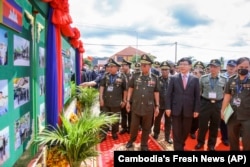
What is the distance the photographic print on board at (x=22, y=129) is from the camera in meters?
2.84

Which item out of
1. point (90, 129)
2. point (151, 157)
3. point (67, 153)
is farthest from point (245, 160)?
point (67, 153)

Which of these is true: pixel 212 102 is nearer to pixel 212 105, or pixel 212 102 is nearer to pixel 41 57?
pixel 212 105

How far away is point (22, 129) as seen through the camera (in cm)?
303

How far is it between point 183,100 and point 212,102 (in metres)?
0.88

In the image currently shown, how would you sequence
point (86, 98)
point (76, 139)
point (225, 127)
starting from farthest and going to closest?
point (86, 98), point (225, 127), point (76, 139)

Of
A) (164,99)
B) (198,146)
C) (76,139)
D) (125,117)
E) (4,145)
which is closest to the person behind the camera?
(4,145)

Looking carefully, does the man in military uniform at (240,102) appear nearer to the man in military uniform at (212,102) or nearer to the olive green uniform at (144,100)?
the man in military uniform at (212,102)

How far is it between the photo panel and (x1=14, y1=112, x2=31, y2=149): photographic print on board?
14.9 inches

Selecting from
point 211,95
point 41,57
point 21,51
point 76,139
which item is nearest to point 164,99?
point 211,95

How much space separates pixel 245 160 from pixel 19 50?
8.88 feet

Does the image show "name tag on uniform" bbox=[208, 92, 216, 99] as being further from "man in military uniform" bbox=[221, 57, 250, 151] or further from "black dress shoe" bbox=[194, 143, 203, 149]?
"black dress shoe" bbox=[194, 143, 203, 149]

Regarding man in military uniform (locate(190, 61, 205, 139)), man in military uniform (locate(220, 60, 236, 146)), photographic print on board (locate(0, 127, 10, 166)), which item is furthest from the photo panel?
man in military uniform (locate(190, 61, 205, 139))

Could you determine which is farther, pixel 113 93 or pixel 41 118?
pixel 113 93

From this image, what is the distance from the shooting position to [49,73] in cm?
379
